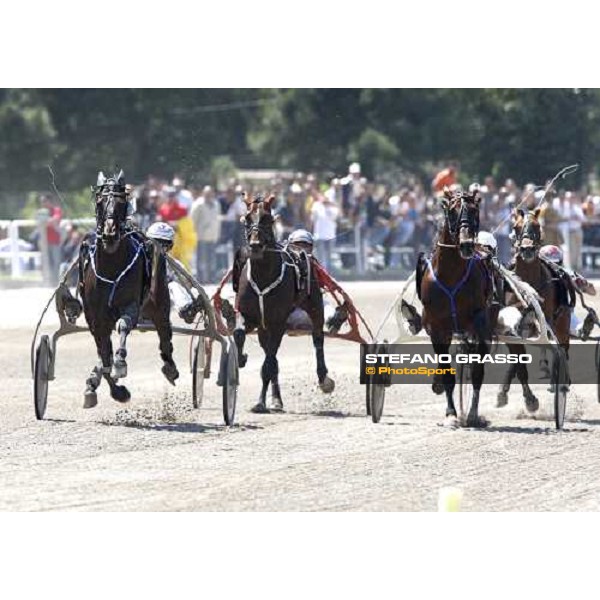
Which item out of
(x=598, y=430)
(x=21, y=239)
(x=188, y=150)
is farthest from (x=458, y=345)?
(x=188, y=150)

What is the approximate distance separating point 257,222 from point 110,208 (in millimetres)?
1382

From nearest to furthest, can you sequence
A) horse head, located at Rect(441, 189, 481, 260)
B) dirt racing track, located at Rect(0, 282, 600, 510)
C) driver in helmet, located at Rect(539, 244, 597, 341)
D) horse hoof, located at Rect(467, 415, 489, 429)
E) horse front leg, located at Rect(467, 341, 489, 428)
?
dirt racing track, located at Rect(0, 282, 600, 510) < horse head, located at Rect(441, 189, 481, 260) < horse front leg, located at Rect(467, 341, 489, 428) < horse hoof, located at Rect(467, 415, 489, 429) < driver in helmet, located at Rect(539, 244, 597, 341)

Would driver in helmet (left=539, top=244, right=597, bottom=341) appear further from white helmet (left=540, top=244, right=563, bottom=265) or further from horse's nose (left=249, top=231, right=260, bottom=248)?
horse's nose (left=249, top=231, right=260, bottom=248)

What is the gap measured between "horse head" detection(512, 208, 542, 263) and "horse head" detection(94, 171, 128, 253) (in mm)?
3382

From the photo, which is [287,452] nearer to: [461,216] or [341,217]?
[461,216]

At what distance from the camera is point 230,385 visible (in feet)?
45.0

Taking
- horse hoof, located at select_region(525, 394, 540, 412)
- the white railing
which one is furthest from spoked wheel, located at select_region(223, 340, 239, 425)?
the white railing

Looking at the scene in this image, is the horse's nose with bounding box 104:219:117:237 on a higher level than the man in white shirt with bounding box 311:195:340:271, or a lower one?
lower

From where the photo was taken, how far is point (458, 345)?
13.8 meters

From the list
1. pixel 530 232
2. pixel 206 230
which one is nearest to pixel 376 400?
pixel 530 232

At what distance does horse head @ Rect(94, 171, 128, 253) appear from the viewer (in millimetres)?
13453

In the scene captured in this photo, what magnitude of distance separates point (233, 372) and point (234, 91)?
70.4ft

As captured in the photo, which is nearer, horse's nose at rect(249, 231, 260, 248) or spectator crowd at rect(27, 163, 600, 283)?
horse's nose at rect(249, 231, 260, 248)

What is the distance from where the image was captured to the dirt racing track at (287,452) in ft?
33.3
